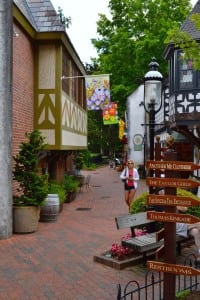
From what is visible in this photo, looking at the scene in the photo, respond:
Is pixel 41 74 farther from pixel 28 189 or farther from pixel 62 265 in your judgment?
pixel 62 265

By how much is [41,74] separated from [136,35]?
17.2 meters

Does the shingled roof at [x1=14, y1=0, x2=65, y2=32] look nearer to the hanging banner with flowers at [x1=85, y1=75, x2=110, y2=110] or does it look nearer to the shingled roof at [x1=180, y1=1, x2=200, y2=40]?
the hanging banner with flowers at [x1=85, y1=75, x2=110, y2=110]

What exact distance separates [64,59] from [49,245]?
7645mm

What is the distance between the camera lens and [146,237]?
851 cm

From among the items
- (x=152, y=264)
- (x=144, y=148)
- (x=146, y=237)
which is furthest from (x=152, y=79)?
(x=144, y=148)

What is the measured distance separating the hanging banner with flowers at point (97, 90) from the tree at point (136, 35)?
12.1 metres

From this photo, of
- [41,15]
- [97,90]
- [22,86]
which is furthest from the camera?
[97,90]

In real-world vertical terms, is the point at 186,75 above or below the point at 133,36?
below

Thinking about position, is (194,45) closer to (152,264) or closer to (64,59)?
(152,264)

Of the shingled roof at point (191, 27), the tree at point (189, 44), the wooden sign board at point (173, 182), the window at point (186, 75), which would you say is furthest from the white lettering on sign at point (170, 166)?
the shingled roof at point (191, 27)

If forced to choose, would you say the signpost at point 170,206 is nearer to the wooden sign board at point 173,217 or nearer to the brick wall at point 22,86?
the wooden sign board at point 173,217

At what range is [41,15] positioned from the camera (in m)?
15.0

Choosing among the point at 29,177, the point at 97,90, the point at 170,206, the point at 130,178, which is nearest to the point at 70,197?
the point at 130,178

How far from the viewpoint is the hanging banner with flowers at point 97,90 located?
1644cm
